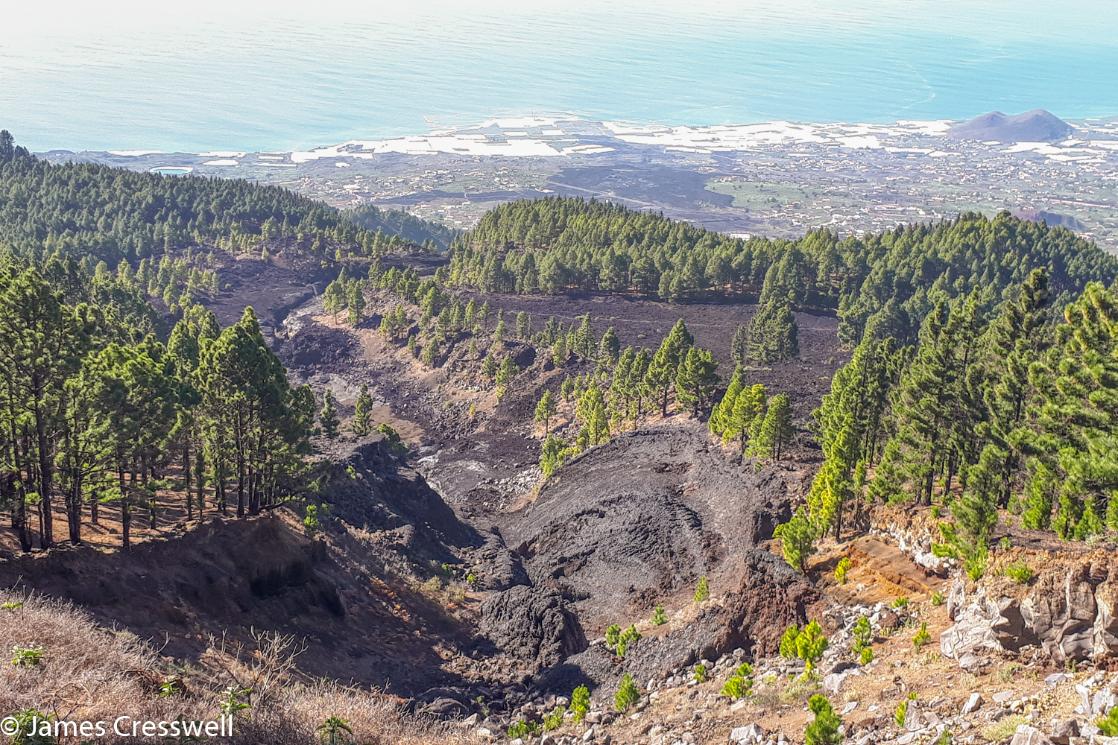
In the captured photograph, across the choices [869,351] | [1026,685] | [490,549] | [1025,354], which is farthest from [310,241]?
[1026,685]

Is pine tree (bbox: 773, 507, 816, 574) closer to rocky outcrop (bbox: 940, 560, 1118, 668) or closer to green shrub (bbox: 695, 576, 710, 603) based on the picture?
green shrub (bbox: 695, 576, 710, 603)

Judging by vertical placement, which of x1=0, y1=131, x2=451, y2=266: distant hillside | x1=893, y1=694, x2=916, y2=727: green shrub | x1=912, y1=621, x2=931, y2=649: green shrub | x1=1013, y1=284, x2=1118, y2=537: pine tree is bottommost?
x1=912, y1=621, x2=931, y2=649: green shrub

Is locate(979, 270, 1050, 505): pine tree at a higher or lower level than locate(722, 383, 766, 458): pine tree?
higher

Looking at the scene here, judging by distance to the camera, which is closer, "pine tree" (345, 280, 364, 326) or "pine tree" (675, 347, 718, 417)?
"pine tree" (675, 347, 718, 417)

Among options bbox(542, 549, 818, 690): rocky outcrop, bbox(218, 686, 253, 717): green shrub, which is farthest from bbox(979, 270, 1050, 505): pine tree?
bbox(218, 686, 253, 717): green shrub

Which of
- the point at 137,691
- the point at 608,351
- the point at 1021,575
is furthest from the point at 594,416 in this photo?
the point at 137,691

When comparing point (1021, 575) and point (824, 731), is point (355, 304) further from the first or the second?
point (824, 731)
